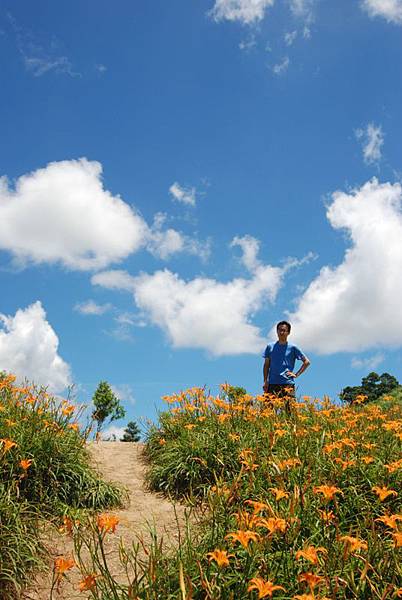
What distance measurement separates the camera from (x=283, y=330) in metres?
8.47

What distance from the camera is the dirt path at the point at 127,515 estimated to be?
407 centimetres

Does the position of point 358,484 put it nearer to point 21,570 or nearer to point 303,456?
point 303,456

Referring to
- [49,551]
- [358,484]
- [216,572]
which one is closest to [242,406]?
[358,484]

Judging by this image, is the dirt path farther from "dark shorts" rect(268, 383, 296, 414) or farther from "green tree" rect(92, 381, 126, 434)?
"green tree" rect(92, 381, 126, 434)

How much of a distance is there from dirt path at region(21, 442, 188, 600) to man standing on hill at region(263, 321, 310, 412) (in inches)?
95.9

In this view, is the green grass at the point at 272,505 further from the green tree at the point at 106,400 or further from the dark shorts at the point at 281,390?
the green tree at the point at 106,400

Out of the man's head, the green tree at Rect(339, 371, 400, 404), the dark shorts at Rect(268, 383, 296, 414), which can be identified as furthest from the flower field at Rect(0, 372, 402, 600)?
the green tree at Rect(339, 371, 400, 404)

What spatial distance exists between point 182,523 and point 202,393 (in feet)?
8.51

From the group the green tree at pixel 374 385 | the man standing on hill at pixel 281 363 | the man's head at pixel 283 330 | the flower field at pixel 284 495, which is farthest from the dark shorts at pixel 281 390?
the green tree at pixel 374 385

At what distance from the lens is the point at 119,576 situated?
409 cm

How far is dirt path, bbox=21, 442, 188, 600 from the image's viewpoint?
4074mm

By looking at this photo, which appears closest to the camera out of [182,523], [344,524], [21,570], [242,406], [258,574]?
[258,574]

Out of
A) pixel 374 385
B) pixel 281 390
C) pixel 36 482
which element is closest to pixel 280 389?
pixel 281 390

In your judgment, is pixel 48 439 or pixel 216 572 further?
pixel 48 439
